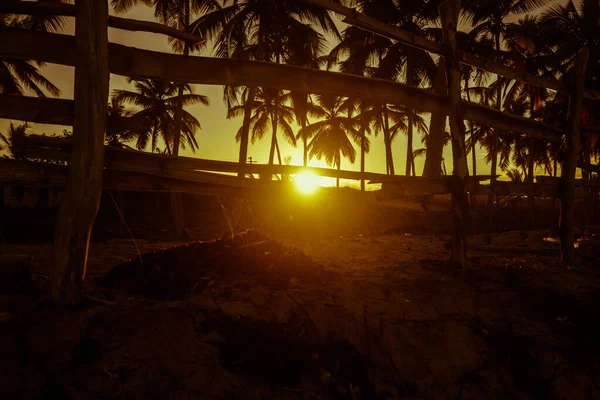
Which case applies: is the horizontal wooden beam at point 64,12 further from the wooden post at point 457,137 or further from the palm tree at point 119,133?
the palm tree at point 119,133

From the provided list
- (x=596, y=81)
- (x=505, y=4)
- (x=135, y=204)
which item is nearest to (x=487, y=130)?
(x=596, y=81)

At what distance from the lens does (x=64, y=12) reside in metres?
2.65

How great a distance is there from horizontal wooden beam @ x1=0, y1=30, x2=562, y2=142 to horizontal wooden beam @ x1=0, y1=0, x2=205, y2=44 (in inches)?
7.9

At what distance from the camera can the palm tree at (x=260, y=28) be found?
35.1 ft

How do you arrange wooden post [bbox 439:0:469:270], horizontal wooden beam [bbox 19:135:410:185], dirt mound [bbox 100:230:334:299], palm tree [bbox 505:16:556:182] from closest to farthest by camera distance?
horizontal wooden beam [bbox 19:135:410:185] < dirt mound [bbox 100:230:334:299] < wooden post [bbox 439:0:469:270] < palm tree [bbox 505:16:556:182]

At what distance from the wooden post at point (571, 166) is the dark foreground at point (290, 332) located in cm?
100

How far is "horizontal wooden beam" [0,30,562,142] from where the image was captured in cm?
256

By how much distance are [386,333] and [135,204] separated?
15092 millimetres

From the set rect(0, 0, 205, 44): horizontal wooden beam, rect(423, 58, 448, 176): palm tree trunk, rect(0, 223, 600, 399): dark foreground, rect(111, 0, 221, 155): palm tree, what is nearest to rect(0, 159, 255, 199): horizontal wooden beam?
rect(0, 223, 600, 399): dark foreground

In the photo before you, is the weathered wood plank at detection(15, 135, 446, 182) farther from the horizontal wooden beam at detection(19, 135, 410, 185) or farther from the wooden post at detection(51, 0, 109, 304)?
the wooden post at detection(51, 0, 109, 304)

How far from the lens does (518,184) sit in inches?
200

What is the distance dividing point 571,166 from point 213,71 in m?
6.03

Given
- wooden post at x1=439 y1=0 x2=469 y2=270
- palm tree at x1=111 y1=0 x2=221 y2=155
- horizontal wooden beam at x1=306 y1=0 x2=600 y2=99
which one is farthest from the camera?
palm tree at x1=111 y1=0 x2=221 y2=155

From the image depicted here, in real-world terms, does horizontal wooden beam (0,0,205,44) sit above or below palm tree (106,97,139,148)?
below
